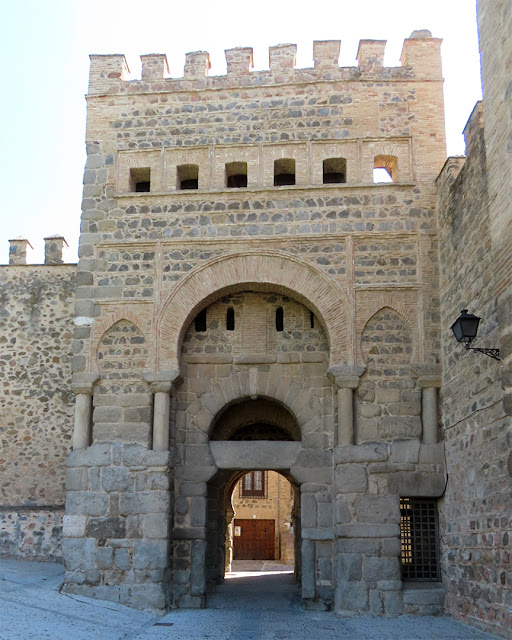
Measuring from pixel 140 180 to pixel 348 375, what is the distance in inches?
177

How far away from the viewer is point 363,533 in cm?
1001

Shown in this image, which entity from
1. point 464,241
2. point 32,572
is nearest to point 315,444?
point 464,241

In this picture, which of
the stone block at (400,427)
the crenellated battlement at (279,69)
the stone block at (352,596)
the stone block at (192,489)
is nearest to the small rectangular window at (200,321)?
the stone block at (192,489)

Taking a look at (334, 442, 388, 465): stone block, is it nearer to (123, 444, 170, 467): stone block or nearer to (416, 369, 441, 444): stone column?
(416, 369, 441, 444): stone column

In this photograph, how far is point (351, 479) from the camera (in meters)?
10.2

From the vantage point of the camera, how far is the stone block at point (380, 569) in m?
9.88

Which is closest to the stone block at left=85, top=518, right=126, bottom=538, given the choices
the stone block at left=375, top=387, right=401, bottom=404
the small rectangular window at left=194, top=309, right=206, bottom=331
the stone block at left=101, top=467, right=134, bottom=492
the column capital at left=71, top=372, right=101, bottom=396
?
the stone block at left=101, top=467, right=134, bottom=492

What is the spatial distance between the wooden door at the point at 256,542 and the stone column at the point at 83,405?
15.0 m

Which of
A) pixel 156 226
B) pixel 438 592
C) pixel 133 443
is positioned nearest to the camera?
pixel 438 592

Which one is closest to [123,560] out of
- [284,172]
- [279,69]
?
[284,172]

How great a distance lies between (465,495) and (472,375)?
1429mm

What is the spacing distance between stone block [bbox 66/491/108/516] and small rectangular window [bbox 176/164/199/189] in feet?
15.1

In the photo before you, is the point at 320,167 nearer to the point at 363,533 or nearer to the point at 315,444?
the point at 315,444

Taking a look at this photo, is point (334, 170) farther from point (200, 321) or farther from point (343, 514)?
point (343, 514)
